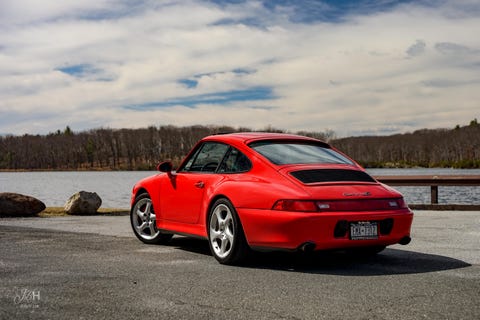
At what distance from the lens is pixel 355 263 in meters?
7.22

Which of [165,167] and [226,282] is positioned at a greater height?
[165,167]

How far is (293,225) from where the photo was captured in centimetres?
635

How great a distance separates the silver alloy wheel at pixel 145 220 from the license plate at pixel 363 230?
3441 millimetres

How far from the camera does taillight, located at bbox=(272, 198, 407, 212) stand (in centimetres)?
640

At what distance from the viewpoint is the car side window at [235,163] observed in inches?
285

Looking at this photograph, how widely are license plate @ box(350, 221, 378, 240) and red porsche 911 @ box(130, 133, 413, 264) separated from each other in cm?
1

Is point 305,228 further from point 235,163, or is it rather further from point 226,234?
point 235,163

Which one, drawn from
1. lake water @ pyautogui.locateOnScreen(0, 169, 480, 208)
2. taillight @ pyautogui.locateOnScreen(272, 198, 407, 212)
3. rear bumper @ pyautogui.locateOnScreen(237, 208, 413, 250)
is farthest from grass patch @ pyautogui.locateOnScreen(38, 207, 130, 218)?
lake water @ pyautogui.locateOnScreen(0, 169, 480, 208)

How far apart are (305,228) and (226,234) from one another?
113 centimetres

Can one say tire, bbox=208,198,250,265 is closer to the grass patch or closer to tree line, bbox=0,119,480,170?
the grass patch

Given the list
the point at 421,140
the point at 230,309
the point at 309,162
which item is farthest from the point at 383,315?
the point at 421,140

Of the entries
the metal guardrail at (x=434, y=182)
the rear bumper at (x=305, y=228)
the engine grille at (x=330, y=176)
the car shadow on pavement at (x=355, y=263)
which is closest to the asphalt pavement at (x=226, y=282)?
the car shadow on pavement at (x=355, y=263)

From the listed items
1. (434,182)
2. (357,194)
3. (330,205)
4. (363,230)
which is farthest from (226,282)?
(434,182)

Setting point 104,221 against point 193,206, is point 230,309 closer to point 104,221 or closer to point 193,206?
point 193,206
